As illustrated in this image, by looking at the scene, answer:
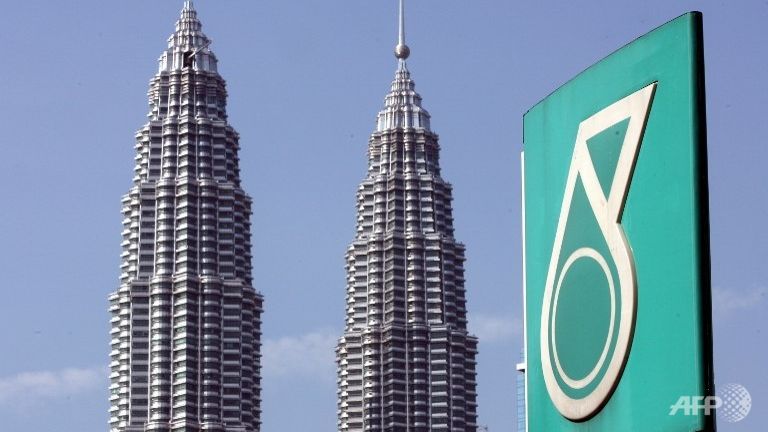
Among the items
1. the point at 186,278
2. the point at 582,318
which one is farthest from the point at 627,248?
the point at 186,278

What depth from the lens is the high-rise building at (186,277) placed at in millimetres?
185625

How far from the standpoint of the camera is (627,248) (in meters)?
22.0

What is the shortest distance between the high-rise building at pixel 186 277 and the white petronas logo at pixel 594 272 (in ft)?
529

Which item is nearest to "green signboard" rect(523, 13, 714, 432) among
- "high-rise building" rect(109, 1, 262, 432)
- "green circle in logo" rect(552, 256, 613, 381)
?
"green circle in logo" rect(552, 256, 613, 381)

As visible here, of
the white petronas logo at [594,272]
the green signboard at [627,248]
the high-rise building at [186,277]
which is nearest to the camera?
the green signboard at [627,248]

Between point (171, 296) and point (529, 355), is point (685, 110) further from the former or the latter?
point (171, 296)

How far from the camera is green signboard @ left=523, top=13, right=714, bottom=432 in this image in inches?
827

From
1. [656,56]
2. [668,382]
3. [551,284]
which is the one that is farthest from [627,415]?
[656,56]

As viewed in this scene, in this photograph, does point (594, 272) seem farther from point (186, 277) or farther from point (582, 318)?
point (186, 277)

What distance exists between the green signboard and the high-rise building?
161152 millimetres

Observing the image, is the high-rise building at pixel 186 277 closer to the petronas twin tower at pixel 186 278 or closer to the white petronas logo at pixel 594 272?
the petronas twin tower at pixel 186 278

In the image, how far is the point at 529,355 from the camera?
2480cm

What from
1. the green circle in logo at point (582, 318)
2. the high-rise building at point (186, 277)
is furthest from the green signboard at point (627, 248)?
the high-rise building at point (186, 277)

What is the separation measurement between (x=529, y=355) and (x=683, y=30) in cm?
533
